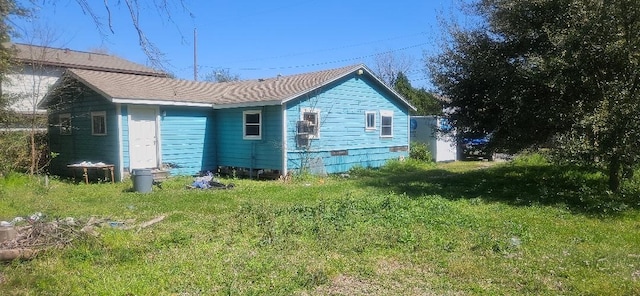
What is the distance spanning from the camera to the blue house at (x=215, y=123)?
14133 mm

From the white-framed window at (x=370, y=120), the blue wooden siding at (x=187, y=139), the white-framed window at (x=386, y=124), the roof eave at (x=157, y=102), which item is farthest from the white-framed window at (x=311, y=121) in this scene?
the white-framed window at (x=386, y=124)

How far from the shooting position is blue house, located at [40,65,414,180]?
1413 centimetres

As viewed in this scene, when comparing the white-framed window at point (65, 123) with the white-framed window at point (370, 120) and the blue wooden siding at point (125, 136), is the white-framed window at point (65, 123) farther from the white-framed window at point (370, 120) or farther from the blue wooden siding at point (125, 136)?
the white-framed window at point (370, 120)

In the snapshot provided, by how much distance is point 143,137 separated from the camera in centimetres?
1419

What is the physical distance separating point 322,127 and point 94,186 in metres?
7.08

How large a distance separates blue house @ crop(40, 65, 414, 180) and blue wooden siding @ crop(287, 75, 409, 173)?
0.04 meters

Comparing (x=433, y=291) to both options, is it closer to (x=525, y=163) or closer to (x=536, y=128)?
(x=536, y=128)

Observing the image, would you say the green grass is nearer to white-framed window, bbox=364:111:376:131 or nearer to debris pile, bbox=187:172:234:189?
debris pile, bbox=187:172:234:189

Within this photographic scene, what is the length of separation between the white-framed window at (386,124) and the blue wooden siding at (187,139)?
640 cm

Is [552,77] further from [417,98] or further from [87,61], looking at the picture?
[87,61]

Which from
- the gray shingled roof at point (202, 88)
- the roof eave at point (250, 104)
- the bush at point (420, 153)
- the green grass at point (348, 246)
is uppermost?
the gray shingled roof at point (202, 88)

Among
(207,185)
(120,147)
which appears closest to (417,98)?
(207,185)

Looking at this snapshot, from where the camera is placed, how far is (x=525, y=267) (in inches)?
201

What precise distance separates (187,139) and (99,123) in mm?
2735
